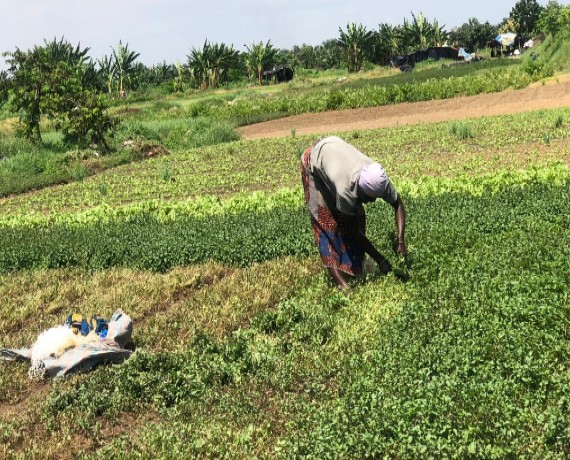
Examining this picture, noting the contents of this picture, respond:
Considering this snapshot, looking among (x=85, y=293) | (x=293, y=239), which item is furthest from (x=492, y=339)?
(x=85, y=293)

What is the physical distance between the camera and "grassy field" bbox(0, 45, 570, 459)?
12.8 ft

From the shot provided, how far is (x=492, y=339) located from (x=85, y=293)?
15.7 ft

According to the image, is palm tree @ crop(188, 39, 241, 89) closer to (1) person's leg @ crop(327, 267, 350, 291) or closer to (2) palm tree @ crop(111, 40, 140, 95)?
(2) palm tree @ crop(111, 40, 140, 95)

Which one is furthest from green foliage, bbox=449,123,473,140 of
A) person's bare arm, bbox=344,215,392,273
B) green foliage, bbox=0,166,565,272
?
person's bare arm, bbox=344,215,392,273

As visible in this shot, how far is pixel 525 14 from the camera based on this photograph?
76812mm

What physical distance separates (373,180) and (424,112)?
19.4m

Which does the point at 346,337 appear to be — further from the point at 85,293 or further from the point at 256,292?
the point at 85,293

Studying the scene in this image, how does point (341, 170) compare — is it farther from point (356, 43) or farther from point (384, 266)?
point (356, 43)

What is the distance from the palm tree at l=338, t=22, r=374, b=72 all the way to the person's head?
50492 mm

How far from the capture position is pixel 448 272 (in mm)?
6109

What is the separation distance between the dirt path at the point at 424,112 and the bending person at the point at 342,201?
50.5 feet

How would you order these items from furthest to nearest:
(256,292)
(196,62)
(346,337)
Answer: (196,62)
(256,292)
(346,337)

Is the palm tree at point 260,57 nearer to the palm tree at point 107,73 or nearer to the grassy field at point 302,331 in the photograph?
the palm tree at point 107,73

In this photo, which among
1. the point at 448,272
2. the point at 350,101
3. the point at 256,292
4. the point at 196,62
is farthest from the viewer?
the point at 196,62
